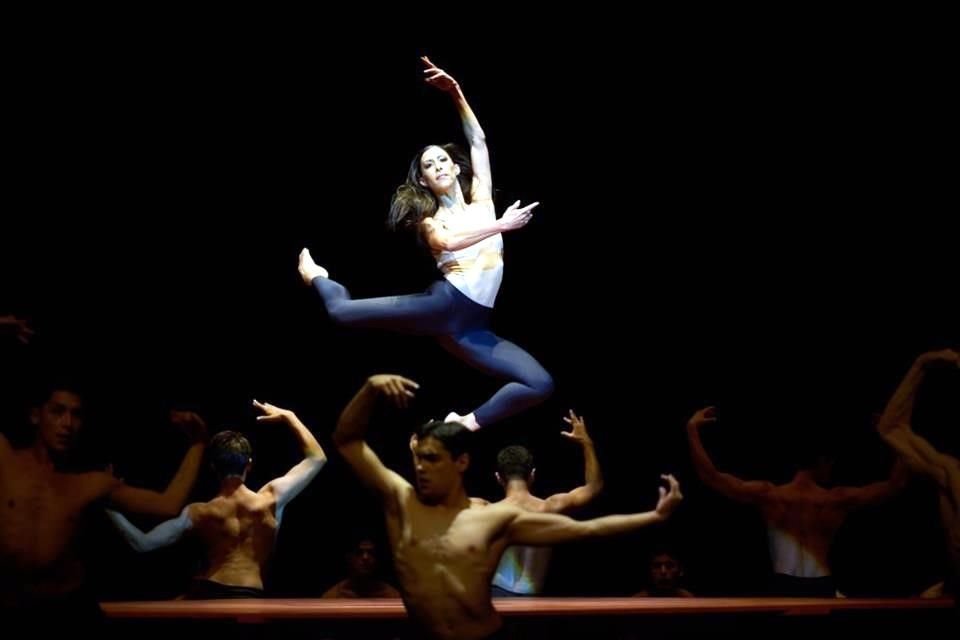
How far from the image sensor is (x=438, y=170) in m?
6.00

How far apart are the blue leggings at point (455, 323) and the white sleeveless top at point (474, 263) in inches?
2.0

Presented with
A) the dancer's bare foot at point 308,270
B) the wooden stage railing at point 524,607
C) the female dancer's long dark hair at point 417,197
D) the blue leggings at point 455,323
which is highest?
the female dancer's long dark hair at point 417,197

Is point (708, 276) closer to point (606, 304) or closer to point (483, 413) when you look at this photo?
point (606, 304)

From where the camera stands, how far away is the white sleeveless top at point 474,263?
5.93 m

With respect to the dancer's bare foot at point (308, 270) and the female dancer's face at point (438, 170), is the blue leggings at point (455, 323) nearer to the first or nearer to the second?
the dancer's bare foot at point (308, 270)

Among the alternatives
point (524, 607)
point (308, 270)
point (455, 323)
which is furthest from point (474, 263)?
point (524, 607)

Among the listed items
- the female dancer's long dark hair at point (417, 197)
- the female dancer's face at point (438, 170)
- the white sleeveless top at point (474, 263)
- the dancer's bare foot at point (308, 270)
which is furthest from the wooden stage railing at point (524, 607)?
the female dancer's face at point (438, 170)

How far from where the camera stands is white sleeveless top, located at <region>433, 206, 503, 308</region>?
5.93m

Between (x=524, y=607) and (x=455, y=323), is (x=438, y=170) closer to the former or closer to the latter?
(x=455, y=323)

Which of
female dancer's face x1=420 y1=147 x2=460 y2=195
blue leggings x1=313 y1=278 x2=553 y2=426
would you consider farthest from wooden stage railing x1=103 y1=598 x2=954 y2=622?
female dancer's face x1=420 y1=147 x2=460 y2=195

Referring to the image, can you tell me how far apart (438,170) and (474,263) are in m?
0.51

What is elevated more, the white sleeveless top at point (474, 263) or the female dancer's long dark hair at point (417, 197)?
the female dancer's long dark hair at point (417, 197)

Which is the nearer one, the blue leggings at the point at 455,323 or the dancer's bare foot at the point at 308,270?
the blue leggings at the point at 455,323

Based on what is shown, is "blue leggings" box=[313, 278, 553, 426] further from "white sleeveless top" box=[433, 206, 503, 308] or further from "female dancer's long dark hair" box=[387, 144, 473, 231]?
"female dancer's long dark hair" box=[387, 144, 473, 231]
